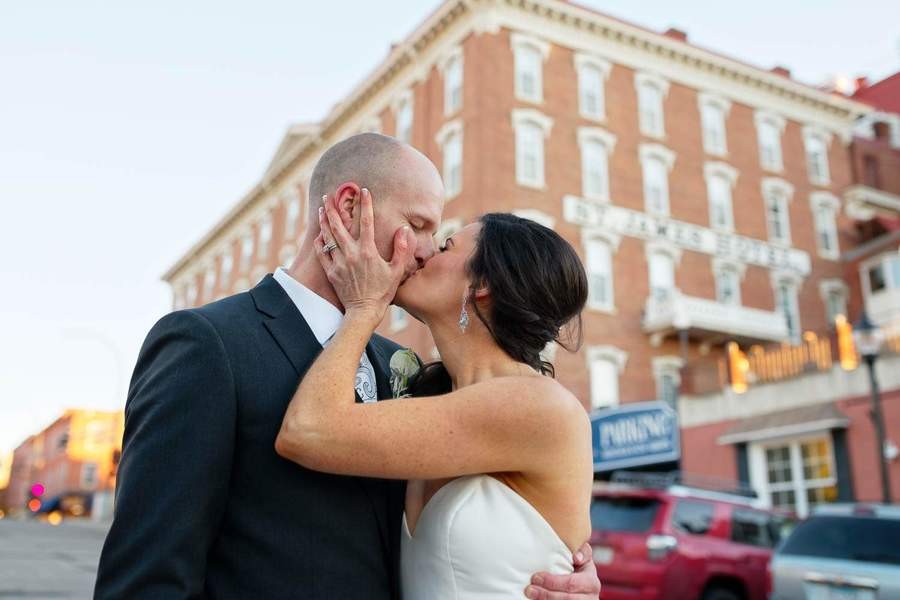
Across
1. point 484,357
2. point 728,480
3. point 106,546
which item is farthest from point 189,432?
point 728,480

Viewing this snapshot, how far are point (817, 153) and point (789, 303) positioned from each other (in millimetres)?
7577

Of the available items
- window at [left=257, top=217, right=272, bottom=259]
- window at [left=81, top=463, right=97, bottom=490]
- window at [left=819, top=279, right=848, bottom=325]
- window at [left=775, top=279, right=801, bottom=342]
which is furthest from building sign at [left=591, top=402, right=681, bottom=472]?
window at [left=81, top=463, right=97, bottom=490]

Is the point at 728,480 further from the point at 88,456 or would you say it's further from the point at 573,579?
the point at 88,456

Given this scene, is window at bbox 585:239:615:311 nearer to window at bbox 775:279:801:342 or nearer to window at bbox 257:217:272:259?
window at bbox 775:279:801:342

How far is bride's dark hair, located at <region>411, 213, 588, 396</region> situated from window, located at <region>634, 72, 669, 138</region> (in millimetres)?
31718

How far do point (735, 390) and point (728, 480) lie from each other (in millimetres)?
2554

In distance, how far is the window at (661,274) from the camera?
31.6 meters

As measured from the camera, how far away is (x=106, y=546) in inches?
77.9

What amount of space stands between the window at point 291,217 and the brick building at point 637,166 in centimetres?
423

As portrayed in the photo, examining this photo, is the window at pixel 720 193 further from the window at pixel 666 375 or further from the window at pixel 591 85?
the window at pixel 666 375

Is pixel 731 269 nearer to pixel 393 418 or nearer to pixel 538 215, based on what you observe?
pixel 538 215

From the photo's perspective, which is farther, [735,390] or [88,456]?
[88,456]

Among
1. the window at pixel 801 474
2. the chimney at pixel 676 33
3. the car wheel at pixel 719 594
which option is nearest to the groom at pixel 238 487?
the car wheel at pixel 719 594

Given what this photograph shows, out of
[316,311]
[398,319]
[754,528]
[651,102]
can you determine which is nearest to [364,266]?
[316,311]
